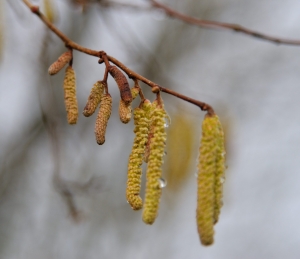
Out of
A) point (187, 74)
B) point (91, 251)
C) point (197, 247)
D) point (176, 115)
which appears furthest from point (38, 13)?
point (197, 247)

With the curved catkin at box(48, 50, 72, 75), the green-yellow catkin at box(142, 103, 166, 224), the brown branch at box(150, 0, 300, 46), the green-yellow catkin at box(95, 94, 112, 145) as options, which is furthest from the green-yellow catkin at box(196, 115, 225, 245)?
the brown branch at box(150, 0, 300, 46)

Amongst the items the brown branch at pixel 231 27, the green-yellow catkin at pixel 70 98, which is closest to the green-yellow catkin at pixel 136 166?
the green-yellow catkin at pixel 70 98

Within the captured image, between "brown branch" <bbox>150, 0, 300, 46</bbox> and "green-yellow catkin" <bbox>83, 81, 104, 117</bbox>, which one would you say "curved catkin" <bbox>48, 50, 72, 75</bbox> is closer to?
"green-yellow catkin" <bbox>83, 81, 104, 117</bbox>

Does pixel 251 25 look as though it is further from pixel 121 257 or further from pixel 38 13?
pixel 38 13

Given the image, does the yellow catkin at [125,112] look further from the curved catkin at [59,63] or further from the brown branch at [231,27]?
the brown branch at [231,27]

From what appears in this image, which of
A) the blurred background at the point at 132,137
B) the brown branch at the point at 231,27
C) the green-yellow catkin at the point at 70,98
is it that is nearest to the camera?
the green-yellow catkin at the point at 70,98
